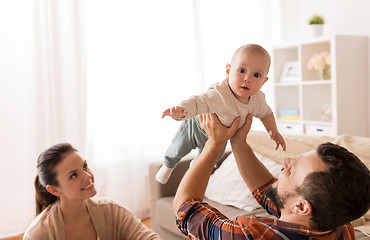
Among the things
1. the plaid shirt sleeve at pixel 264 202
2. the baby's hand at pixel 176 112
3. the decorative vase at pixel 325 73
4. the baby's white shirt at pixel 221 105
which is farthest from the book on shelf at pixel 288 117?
the baby's hand at pixel 176 112

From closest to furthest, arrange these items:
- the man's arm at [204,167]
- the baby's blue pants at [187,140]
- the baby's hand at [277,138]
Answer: the man's arm at [204,167], the baby's hand at [277,138], the baby's blue pants at [187,140]

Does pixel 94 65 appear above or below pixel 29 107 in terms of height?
above

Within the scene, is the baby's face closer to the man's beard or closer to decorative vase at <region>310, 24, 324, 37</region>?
the man's beard

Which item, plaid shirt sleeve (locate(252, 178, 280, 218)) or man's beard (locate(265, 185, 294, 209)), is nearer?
man's beard (locate(265, 185, 294, 209))

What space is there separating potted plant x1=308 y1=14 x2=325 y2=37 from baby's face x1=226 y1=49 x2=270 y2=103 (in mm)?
2757

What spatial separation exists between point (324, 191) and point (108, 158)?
2884 mm

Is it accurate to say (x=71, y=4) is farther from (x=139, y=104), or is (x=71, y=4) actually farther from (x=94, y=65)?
(x=139, y=104)

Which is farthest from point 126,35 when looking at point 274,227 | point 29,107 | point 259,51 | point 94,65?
point 274,227

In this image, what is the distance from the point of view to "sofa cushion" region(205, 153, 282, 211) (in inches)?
102

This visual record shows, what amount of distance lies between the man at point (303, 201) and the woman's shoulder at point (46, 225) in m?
0.77

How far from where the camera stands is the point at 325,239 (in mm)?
1152

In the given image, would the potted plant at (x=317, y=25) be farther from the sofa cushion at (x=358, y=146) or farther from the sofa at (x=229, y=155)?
the sofa cushion at (x=358, y=146)

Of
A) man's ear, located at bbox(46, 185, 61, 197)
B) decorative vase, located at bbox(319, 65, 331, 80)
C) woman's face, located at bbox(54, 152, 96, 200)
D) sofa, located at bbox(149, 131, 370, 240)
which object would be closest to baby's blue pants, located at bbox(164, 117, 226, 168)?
woman's face, located at bbox(54, 152, 96, 200)

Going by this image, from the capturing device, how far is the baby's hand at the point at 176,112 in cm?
136
